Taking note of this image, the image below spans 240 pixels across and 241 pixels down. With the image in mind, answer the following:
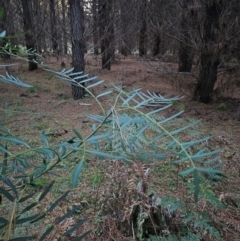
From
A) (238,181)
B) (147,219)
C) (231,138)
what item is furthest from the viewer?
(231,138)

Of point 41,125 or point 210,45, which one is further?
point 210,45

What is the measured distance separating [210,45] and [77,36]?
256cm

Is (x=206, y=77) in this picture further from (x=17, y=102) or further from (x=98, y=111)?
(x=17, y=102)

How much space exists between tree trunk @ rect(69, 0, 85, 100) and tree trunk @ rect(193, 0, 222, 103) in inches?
92.0

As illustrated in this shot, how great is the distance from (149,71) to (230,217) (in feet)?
19.5

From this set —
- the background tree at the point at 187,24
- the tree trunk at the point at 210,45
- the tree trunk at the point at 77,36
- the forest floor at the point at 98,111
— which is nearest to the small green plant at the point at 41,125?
the forest floor at the point at 98,111

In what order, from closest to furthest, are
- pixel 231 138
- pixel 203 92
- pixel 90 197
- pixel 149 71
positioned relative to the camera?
1. pixel 90 197
2. pixel 231 138
3. pixel 203 92
4. pixel 149 71

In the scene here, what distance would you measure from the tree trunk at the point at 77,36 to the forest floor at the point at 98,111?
0.31 metres

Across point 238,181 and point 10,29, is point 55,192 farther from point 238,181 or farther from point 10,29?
point 10,29

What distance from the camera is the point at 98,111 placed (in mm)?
4336

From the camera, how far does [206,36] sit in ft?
13.1

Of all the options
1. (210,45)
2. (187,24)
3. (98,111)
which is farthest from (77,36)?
(210,45)

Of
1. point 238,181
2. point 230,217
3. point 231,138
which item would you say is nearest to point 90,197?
point 230,217

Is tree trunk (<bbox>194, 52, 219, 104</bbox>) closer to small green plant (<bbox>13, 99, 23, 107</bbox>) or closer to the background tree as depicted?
the background tree
